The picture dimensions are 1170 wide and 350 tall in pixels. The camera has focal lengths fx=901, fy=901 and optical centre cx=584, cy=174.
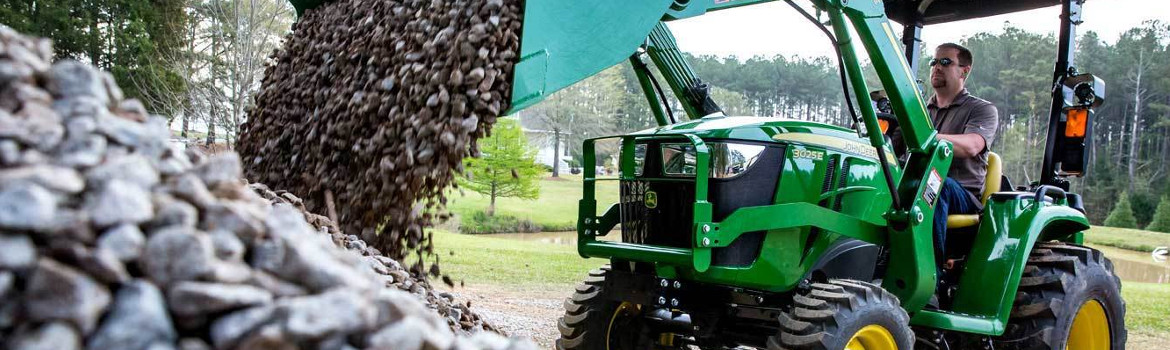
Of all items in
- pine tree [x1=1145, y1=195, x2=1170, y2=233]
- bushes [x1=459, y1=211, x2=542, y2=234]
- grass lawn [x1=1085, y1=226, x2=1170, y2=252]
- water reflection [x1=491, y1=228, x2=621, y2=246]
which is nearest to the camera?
water reflection [x1=491, y1=228, x2=621, y2=246]

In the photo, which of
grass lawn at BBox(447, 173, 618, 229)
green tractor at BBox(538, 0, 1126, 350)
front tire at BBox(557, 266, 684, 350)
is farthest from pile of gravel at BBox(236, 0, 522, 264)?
grass lawn at BBox(447, 173, 618, 229)

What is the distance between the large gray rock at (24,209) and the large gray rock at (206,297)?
0.64 feet

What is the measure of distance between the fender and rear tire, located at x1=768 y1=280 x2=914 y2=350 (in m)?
0.73

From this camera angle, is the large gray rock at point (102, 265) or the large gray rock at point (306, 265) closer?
the large gray rock at point (102, 265)

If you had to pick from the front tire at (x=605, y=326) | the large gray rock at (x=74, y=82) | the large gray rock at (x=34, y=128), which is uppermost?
the large gray rock at (x=74, y=82)

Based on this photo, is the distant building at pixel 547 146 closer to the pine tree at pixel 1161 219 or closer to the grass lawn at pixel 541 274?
the grass lawn at pixel 541 274

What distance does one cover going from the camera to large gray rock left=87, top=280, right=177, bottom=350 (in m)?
1.25

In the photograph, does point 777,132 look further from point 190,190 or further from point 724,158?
point 190,190

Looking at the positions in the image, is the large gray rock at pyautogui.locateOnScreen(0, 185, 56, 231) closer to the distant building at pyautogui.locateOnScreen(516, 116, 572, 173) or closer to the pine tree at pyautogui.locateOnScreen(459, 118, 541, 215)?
the pine tree at pyautogui.locateOnScreen(459, 118, 541, 215)

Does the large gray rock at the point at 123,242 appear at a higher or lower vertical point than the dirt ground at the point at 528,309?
higher

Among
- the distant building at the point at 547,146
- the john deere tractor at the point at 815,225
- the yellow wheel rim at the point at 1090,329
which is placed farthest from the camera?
the distant building at the point at 547,146

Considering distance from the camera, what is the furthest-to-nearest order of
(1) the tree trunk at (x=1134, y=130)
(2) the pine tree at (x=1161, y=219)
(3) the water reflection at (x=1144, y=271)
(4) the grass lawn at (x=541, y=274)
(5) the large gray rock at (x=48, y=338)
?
1. (1) the tree trunk at (x=1134, y=130)
2. (2) the pine tree at (x=1161, y=219)
3. (3) the water reflection at (x=1144, y=271)
4. (4) the grass lawn at (x=541, y=274)
5. (5) the large gray rock at (x=48, y=338)

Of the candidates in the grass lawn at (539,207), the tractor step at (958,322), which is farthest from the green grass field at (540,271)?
the tractor step at (958,322)

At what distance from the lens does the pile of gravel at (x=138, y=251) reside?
125 centimetres
